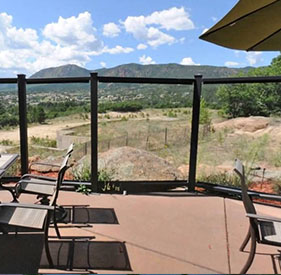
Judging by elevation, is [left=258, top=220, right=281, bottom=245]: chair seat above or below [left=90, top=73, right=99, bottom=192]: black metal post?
below

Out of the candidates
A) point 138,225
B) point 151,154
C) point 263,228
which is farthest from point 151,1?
point 263,228

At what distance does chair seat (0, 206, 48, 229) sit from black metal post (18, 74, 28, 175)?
5.99 ft

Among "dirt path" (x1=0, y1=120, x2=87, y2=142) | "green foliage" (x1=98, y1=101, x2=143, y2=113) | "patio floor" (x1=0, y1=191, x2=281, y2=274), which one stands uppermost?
"green foliage" (x1=98, y1=101, x2=143, y2=113)

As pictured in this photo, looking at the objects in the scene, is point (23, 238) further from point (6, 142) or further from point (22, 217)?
point (6, 142)

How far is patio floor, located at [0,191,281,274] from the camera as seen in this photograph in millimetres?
2516

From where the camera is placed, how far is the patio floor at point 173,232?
8.25 ft

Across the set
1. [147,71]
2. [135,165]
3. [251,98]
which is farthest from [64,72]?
[251,98]

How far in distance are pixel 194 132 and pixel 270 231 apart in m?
2.13

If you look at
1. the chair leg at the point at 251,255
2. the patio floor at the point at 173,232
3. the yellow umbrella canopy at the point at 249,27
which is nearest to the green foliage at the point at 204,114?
the patio floor at the point at 173,232

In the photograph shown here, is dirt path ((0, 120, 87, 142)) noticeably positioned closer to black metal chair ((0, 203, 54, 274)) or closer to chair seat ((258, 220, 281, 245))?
black metal chair ((0, 203, 54, 274))

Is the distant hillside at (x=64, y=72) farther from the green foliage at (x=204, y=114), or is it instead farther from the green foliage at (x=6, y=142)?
the green foliage at (x=204, y=114)

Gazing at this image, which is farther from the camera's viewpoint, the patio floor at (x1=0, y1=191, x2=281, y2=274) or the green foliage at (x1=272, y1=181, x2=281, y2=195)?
the green foliage at (x1=272, y1=181, x2=281, y2=195)

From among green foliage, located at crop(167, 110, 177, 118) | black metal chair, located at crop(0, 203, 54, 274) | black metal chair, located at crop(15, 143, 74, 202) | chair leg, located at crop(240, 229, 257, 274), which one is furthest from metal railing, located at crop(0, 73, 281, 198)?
chair leg, located at crop(240, 229, 257, 274)

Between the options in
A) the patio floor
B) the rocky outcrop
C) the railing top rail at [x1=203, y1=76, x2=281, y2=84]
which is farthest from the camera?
the rocky outcrop
